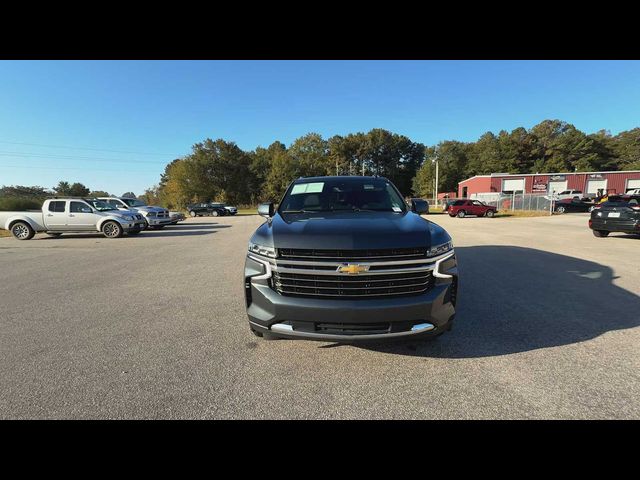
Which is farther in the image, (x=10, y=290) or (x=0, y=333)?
(x=10, y=290)

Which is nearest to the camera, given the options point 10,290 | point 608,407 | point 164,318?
point 608,407

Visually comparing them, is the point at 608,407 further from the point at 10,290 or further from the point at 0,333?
the point at 10,290

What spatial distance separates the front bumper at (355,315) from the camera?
2.47 metres

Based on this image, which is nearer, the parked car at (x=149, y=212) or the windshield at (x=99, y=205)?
the windshield at (x=99, y=205)

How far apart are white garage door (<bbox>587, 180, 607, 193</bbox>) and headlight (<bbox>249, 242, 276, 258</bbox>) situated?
58.2m

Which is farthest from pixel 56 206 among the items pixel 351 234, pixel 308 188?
pixel 351 234

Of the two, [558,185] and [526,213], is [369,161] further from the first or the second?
[526,213]

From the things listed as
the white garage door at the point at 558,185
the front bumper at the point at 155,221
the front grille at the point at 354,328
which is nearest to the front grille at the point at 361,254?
the front grille at the point at 354,328

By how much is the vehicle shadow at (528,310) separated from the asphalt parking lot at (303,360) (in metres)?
0.02

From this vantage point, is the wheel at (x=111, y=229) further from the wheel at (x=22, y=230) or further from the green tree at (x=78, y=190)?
the green tree at (x=78, y=190)

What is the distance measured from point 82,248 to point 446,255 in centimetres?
1239
